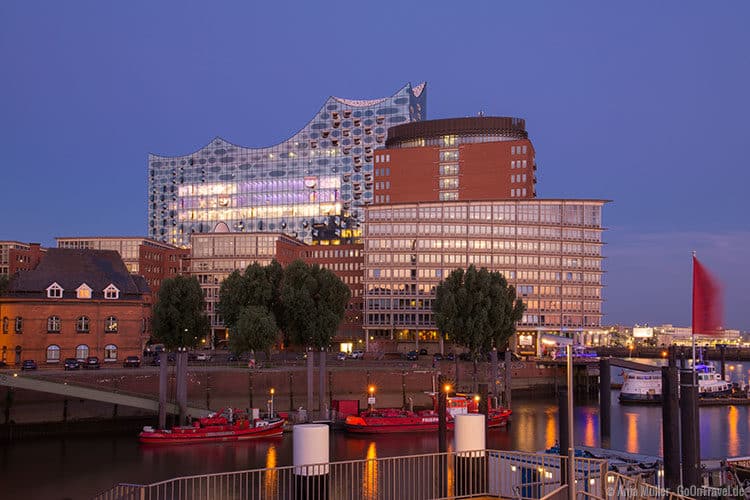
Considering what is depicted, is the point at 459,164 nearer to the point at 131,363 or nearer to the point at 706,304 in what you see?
the point at 131,363

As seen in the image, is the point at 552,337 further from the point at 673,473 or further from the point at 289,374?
the point at 673,473

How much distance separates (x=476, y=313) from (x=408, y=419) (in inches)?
1170

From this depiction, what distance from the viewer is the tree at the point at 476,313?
97.6 metres

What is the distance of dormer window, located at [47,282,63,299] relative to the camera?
3401 inches

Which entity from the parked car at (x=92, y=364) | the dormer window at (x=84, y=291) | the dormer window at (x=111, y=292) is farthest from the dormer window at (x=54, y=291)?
the parked car at (x=92, y=364)

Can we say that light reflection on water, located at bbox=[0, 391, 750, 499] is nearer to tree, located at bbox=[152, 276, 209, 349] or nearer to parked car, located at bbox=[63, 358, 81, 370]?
parked car, located at bbox=[63, 358, 81, 370]

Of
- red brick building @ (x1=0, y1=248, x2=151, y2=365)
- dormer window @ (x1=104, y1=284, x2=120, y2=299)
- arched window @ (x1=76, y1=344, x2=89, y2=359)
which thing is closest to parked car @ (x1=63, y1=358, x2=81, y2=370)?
red brick building @ (x1=0, y1=248, x2=151, y2=365)

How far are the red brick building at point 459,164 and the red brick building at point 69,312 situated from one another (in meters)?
79.4

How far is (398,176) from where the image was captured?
167 m

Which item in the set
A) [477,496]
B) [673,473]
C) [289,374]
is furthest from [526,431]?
[477,496]

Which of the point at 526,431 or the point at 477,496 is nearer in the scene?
the point at 477,496

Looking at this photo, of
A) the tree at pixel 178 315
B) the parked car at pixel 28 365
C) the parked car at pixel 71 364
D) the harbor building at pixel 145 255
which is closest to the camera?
the parked car at pixel 28 365

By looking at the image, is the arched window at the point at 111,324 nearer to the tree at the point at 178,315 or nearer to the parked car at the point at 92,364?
the tree at the point at 178,315

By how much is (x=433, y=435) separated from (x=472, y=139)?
10832cm
